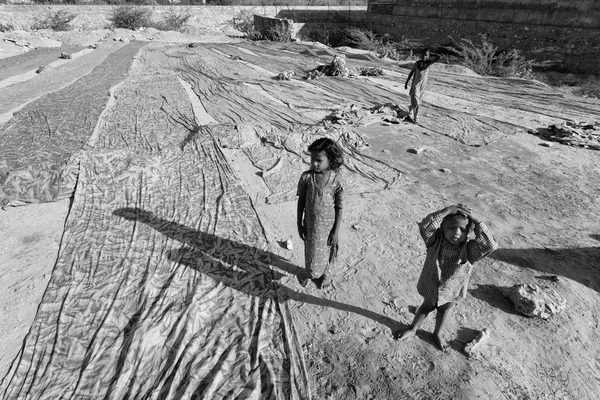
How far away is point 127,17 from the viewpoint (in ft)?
83.2

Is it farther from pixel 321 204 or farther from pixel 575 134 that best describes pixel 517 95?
pixel 321 204

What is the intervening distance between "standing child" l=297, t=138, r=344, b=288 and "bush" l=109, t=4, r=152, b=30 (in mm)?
29462

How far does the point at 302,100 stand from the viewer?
952 cm

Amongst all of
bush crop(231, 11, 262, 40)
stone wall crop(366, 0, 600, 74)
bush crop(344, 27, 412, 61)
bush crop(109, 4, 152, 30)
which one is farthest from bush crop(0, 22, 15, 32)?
stone wall crop(366, 0, 600, 74)

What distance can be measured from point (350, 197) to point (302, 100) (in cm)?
539

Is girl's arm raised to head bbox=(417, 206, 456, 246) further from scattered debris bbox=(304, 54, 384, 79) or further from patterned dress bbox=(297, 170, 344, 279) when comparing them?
scattered debris bbox=(304, 54, 384, 79)

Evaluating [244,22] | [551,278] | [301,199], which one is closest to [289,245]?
[301,199]

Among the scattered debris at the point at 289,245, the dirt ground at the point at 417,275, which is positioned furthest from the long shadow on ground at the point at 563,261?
the scattered debris at the point at 289,245

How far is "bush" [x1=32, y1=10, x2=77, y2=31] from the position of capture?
2290cm

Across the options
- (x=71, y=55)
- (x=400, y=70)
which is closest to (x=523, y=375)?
(x=400, y=70)

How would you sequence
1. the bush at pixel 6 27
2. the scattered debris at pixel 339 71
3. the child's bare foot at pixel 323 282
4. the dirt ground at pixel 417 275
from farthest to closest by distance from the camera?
1. the bush at pixel 6 27
2. the scattered debris at pixel 339 71
3. the child's bare foot at pixel 323 282
4. the dirt ground at pixel 417 275

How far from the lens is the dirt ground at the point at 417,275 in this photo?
2557mm

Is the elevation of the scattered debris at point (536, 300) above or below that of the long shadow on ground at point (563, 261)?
above

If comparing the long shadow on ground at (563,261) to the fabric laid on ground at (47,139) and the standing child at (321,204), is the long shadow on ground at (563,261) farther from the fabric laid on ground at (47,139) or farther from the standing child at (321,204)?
the fabric laid on ground at (47,139)
